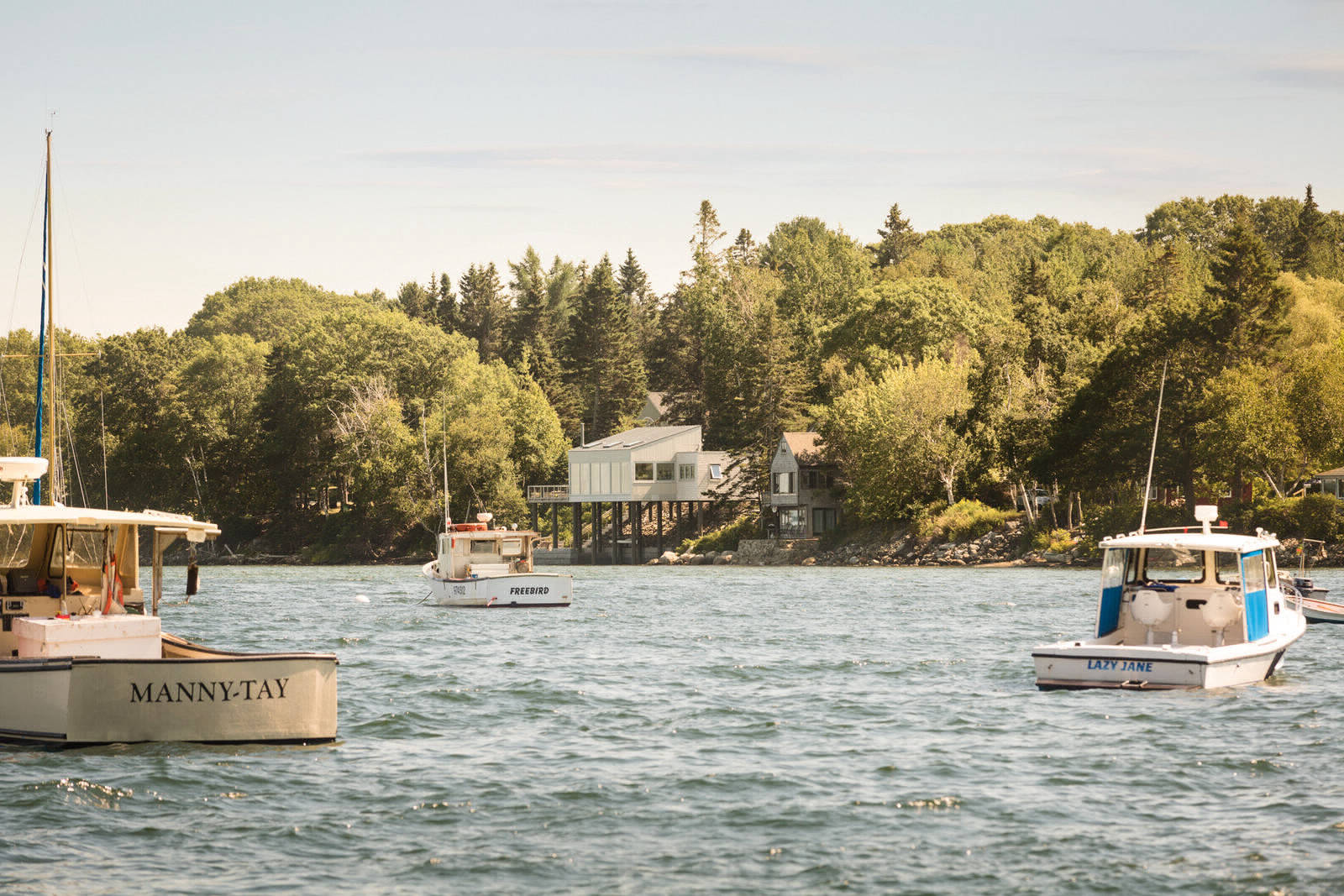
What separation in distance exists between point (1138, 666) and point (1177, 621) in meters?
2.33

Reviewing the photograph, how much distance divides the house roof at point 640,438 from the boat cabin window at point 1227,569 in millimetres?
82224

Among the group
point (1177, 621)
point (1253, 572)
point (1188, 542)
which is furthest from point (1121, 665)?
point (1253, 572)

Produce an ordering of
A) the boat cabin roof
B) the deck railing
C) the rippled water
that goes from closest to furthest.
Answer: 1. the rippled water
2. the boat cabin roof
3. the deck railing

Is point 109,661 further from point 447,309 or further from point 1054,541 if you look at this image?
point 447,309

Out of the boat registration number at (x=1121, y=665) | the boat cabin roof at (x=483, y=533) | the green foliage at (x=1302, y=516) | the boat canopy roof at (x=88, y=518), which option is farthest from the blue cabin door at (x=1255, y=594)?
the green foliage at (x=1302, y=516)

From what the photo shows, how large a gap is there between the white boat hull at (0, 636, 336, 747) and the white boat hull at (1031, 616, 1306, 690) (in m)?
12.6

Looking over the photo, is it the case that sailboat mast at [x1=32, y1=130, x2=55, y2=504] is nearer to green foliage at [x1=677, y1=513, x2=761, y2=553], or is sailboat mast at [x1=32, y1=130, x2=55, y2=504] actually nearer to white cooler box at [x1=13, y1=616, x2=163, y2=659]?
white cooler box at [x1=13, y1=616, x2=163, y2=659]


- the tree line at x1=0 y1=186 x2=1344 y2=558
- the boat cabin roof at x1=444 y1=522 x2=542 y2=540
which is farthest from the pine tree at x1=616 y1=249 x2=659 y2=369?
the boat cabin roof at x1=444 y1=522 x2=542 y2=540

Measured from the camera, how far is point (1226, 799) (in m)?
17.8

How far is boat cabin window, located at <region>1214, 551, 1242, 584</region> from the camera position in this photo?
27.2 meters

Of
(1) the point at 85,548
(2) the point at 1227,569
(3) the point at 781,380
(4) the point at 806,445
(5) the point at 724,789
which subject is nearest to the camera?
(5) the point at 724,789

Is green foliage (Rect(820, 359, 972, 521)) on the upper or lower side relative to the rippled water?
upper

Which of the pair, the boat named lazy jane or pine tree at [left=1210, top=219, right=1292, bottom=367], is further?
pine tree at [left=1210, top=219, right=1292, bottom=367]

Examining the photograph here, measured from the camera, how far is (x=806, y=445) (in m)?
104
